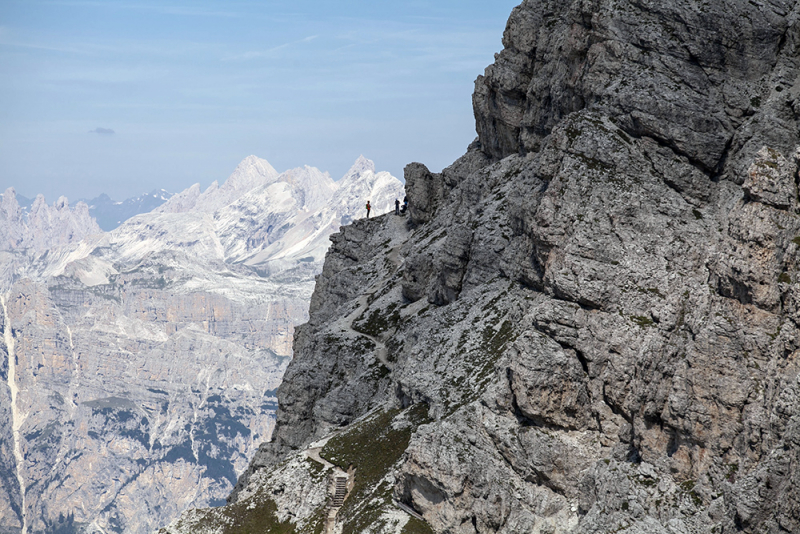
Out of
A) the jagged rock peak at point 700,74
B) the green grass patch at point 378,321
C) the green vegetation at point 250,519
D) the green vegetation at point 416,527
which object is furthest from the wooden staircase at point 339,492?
the jagged rock peak at point 700,74

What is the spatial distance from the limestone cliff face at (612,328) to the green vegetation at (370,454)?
1.13 ft

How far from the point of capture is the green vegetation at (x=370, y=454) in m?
88.9

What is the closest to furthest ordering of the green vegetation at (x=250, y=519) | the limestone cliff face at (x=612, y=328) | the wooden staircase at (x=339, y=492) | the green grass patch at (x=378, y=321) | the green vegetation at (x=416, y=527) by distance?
the limestone cliff face at (x=612, y=328)
the green vegetation at (x=416, y=527)
the wooden staircase at (x=339, y=492)
the green vegetation at (x=250, y=519)
the green grass patch at (x=378, y=321)

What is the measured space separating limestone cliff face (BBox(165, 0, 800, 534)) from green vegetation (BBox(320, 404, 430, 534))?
0.35 metres

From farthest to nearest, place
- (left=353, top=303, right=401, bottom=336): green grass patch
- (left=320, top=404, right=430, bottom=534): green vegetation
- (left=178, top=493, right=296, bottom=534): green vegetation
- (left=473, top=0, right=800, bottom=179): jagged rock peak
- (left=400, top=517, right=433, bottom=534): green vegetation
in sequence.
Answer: (left=353, top=303, right=401, bottom=336): green grass patch → (left=178, top=493, right=296, bottom=534): green vegetation → (left=320, top=404, right=430, bottom=534): green vegetation → (left=473, top=0, right=800, bottom=179): jagged rock peak → (left=400, top=517, right=433, bottom=534): green vegetation

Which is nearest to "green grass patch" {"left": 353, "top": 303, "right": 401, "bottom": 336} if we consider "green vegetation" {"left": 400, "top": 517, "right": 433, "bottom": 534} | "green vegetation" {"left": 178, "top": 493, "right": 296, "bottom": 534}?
"green vegetation" {"left": 178, "top": 493, "right": 296, "bottom": 534}

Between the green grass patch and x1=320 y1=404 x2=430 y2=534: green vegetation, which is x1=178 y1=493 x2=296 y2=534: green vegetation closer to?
x1=320 y1=404 x2=430 y2=534: green vegetation

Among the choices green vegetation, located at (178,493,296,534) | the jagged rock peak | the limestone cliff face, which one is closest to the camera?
the limestone cliff face

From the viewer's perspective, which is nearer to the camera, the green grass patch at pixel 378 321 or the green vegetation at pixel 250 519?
the green vegetation at pixel 250 519

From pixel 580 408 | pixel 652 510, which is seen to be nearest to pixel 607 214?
pixel 580 408

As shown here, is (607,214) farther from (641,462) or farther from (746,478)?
(746,478)

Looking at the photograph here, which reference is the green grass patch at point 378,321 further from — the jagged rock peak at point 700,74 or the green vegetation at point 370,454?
the jagged rock peak at point 700,74

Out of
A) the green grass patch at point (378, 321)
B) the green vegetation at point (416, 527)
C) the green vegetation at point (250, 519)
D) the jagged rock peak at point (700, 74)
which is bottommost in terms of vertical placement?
the green vegetation at point (250, 519)

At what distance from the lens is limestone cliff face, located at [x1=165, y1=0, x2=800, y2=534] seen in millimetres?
58312
